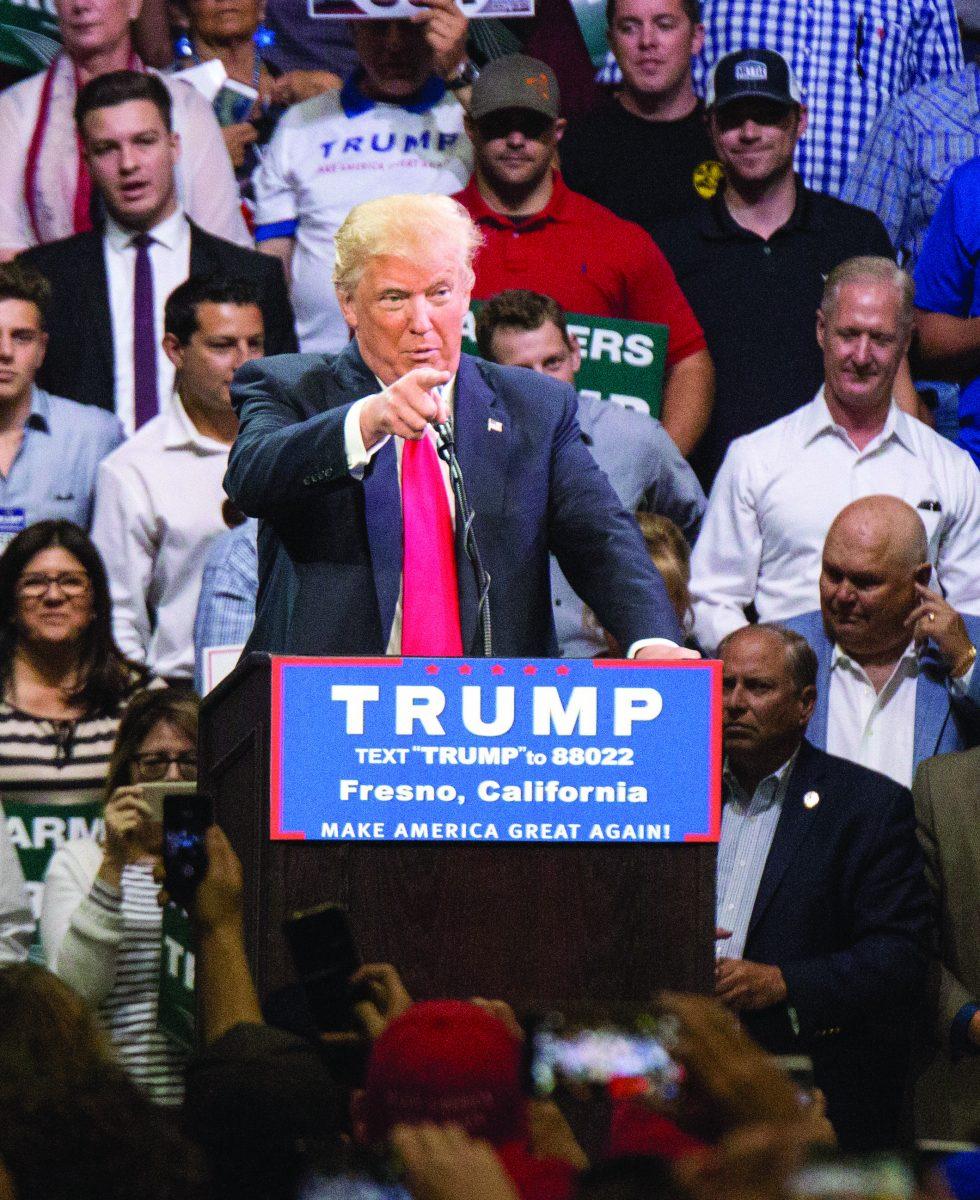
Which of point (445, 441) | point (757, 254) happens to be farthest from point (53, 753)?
point (757, 254)

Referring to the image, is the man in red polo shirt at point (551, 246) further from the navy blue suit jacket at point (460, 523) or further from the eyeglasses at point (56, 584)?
the navy blue suit jacket at point (460, 523)

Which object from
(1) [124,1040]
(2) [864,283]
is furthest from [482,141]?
(1) [124,1040]

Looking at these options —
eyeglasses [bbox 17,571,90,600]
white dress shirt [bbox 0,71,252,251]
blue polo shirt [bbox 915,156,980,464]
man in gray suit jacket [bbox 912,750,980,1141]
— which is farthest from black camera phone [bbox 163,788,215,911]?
white dress shirt [bbox 0,71,252,251]

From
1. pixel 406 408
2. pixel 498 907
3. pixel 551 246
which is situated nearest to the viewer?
pixel 406 408

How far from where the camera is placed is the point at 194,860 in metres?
3.46

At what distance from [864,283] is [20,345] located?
2.26 meters

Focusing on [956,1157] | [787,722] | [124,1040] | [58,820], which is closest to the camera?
[956,1157]

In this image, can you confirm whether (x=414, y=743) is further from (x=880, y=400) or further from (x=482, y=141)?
(x=482, y=141)

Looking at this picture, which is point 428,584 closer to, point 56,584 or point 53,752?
point 53,752

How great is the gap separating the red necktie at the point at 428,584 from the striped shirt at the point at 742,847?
1.45 metres

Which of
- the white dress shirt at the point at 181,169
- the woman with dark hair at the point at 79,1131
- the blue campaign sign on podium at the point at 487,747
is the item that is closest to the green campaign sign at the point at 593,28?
the white dress shirt at the point at 181,169

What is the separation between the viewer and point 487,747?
3.35 meters

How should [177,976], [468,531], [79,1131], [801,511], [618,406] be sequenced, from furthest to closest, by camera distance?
[618,406]
[801,511]
[177,976]
[468,531]
[79,1131]

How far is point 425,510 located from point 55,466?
9.17ft
